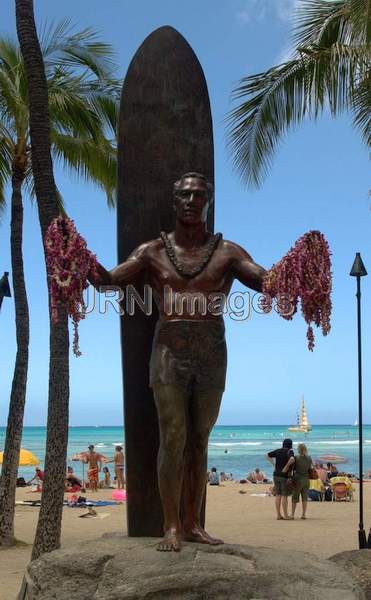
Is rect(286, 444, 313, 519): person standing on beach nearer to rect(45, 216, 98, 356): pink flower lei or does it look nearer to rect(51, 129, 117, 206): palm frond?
rect(51, 129, 117, 206): palm frond

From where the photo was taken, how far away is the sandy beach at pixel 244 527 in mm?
10523

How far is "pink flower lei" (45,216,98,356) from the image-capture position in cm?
429

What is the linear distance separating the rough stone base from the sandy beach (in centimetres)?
328

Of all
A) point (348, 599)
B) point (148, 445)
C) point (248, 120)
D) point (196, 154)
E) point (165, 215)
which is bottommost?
point (348, 599)

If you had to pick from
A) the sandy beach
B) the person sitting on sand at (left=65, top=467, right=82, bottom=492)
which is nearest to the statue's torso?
the sandy beach

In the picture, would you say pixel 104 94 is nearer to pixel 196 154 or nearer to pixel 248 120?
pixel 248 120

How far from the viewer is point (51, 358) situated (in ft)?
29.9

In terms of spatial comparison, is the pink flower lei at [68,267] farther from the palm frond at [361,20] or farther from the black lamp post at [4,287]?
the black lamp post at [4,287]

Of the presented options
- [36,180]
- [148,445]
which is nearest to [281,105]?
[36,180]

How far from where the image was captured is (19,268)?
461 inches

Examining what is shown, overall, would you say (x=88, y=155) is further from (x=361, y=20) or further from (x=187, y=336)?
(x=187, y=336)

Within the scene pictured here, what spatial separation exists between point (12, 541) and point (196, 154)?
745cm

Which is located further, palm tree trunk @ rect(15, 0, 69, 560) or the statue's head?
palm tree trunk @ rect(15, 0, 69, 560)

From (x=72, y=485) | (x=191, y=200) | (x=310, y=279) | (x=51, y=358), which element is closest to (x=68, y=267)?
(x=191, y=200)
